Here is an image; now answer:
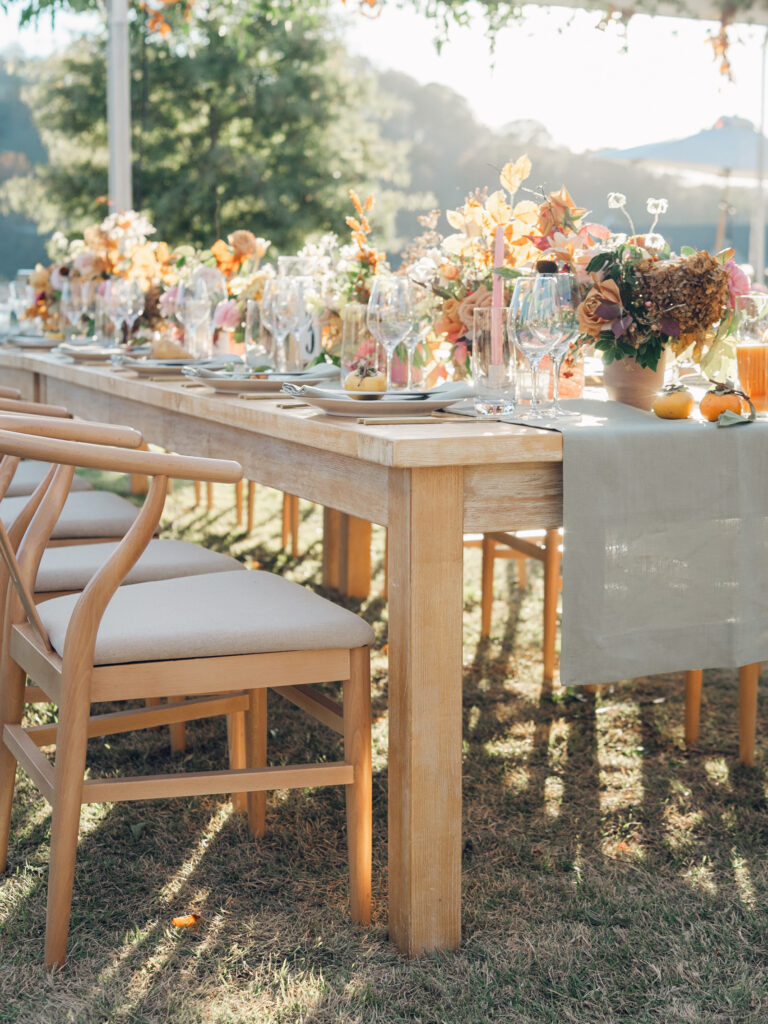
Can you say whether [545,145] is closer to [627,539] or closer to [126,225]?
[126,225]

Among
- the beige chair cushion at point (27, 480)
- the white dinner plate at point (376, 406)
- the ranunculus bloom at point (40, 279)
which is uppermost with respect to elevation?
the ranunculus bloom at point (40, 279)

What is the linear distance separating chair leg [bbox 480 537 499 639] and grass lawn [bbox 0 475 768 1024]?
488 millimetres

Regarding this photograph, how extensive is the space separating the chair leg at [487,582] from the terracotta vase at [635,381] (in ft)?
3.39

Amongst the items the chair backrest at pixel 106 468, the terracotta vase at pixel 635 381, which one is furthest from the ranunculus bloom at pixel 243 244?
the chair backrest at pixel 106 468

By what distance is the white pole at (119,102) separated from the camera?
214 inches

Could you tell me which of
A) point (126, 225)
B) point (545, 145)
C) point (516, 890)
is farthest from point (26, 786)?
point (545, 145)

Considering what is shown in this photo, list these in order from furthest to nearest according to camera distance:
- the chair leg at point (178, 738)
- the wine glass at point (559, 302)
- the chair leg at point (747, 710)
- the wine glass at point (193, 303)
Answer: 1. the wine glass at point (193, 303)
2. the chair leg at point (178, 738)
3. the chair leg at point (747, 710)
4. the wine glass at point (559, 302)

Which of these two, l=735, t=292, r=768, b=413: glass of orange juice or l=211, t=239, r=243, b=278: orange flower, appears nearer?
Result: l=735, t=292, r=768, b=413: glass of orange juice

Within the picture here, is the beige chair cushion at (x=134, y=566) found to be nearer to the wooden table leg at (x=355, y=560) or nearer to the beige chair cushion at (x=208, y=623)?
the beige chair cushion at (x=208, y=623)

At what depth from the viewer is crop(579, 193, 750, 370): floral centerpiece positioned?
1.77 m

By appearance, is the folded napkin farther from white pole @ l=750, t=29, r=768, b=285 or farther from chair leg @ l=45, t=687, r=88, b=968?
white pole @ l=750, t=29, r=768, b=285

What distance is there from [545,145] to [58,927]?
5.87m

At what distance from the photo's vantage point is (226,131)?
846 cm

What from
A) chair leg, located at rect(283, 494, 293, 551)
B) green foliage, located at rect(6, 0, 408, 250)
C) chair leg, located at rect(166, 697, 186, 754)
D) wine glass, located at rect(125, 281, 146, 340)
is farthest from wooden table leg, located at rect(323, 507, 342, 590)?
green foliage, located at rect(6, 0, 408, 250)
